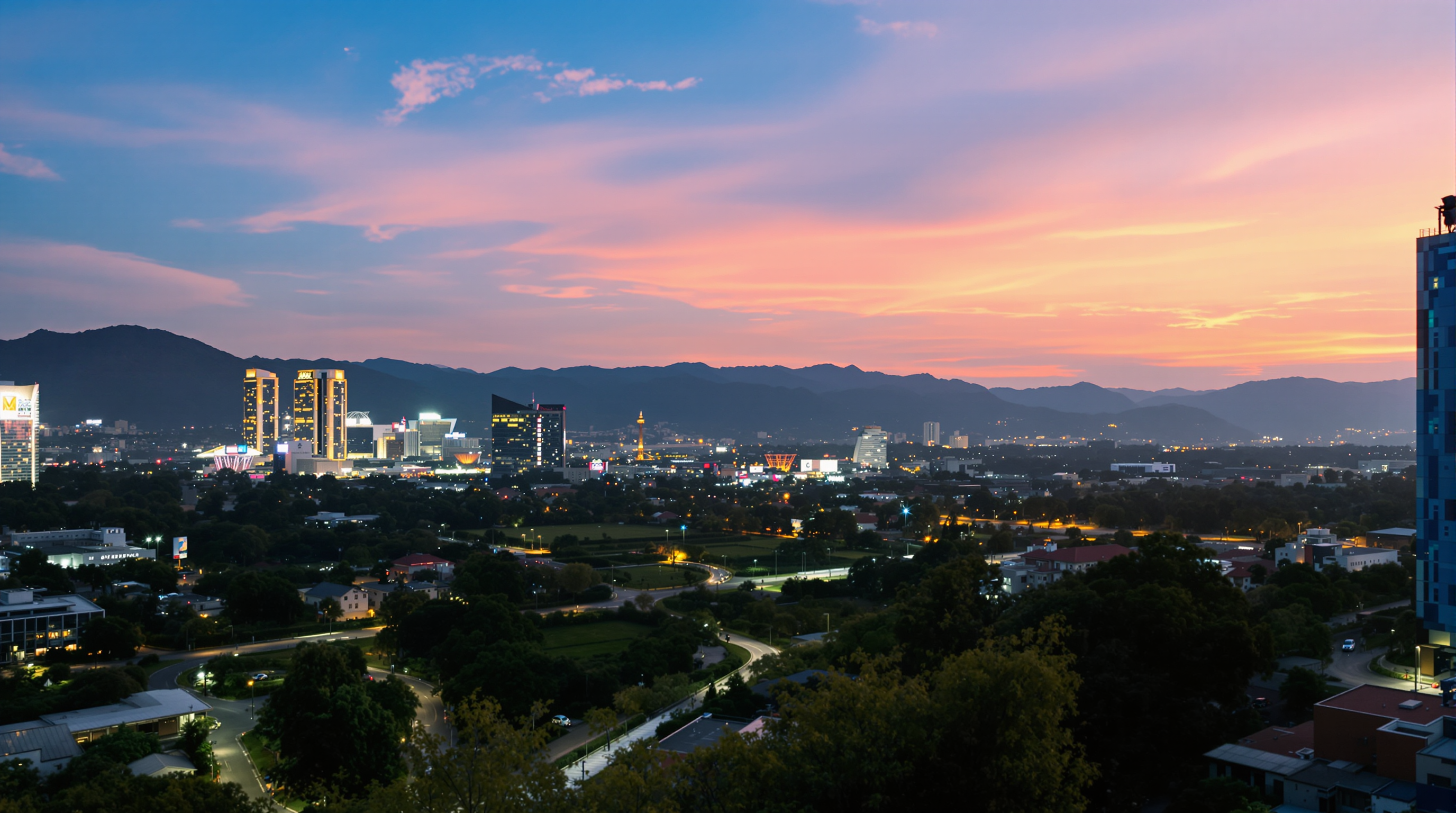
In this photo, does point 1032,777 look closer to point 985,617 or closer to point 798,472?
point 985,617

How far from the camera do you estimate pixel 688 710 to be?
20.4m

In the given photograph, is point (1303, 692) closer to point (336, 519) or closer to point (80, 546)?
point (80, 546)

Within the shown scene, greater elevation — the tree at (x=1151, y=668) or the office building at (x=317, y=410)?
the office building at (x=317, y=410)

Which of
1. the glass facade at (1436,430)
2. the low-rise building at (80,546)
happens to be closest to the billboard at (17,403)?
the low-rise building at (80,546)

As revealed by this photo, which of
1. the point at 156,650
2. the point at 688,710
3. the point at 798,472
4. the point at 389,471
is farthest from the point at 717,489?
the point at 688,710

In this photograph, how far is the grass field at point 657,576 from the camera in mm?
39250

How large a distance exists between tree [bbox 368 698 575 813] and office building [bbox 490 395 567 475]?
105m

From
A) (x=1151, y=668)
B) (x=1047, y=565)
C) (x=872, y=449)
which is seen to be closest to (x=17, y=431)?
(x=1047, y=565)

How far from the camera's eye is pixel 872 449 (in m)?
128

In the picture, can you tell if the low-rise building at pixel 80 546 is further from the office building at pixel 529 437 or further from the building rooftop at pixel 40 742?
the office building at pixel 529 437

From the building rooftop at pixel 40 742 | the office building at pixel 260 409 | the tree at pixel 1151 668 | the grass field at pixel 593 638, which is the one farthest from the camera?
the office building at pixel 260 409

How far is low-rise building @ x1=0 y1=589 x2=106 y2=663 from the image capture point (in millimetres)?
26797

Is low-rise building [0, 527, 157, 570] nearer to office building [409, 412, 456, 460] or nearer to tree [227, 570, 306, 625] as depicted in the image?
tree [227, 570, 306, 625]

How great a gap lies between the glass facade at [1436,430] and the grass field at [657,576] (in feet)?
89.0
